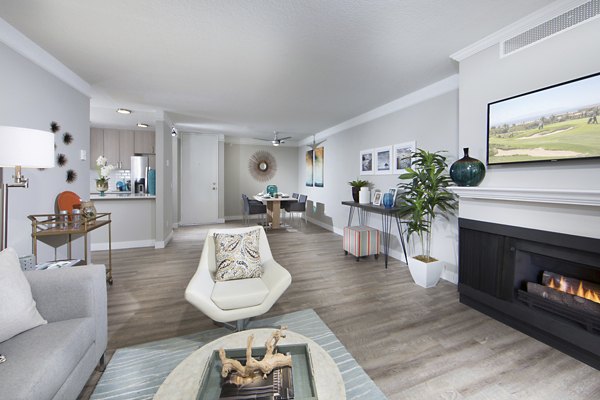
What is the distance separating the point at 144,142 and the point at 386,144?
5508 millimetres

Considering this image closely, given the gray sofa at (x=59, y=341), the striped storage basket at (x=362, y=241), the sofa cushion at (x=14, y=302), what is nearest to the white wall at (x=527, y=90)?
the striped storage basket at (x=362, y=241)

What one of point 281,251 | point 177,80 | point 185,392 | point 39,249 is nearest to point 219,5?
point 177,80

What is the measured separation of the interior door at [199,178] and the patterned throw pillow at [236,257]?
513 cm

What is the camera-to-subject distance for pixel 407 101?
390cm

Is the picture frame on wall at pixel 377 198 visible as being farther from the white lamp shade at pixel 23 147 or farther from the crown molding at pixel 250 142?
the crown molding at pixel 250 142

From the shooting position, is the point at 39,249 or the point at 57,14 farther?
the point at 39,249

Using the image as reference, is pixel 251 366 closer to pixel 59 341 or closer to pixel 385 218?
pixel 59 341

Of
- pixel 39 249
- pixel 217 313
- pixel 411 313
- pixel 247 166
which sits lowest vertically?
pixel 411 313

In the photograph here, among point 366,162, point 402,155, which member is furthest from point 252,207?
point 402,155

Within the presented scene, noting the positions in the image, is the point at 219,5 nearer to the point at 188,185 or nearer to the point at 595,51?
the point at 595,51

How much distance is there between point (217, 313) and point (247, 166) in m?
6.58

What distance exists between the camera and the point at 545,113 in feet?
6.54

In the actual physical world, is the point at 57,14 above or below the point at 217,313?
above

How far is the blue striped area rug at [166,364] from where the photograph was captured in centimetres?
151
